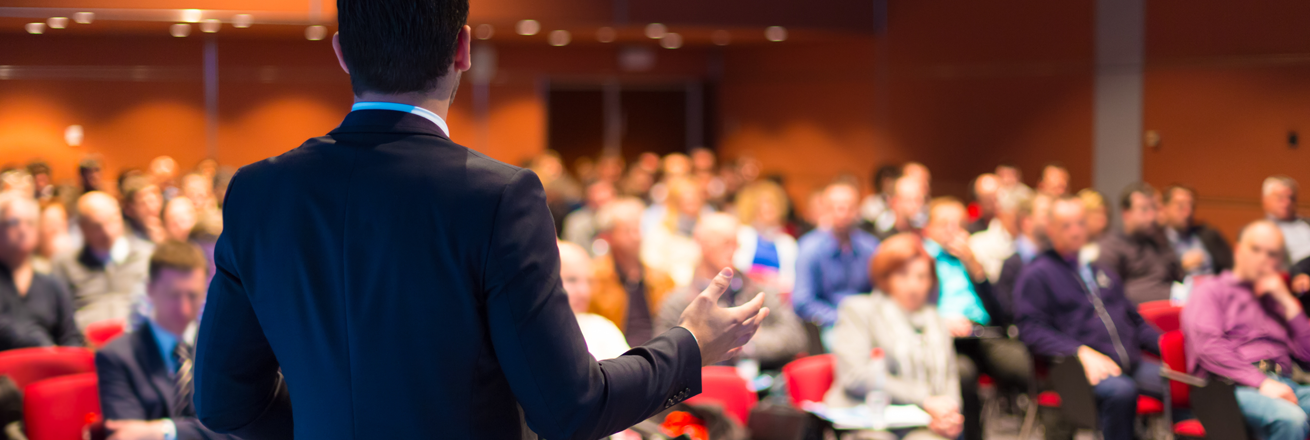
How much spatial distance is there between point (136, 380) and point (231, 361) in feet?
7.78

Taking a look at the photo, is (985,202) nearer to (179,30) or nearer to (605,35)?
(605,35)

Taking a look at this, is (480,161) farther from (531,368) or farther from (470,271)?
(531,368)

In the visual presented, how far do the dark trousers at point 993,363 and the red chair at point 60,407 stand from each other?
12.0ft

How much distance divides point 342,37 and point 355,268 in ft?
0.90

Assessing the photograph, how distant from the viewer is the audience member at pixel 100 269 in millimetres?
5191

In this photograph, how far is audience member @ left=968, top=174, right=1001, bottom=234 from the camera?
7.60m

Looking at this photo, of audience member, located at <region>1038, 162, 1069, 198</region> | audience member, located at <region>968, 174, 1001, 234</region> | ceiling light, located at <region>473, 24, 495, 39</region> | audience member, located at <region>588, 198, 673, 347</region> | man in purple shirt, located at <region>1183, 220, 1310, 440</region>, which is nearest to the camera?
man in purple shirt, located at <region>1183, 220, 1310, 440</region>

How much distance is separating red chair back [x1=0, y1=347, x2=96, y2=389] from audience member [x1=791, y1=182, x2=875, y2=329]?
369 centimetres

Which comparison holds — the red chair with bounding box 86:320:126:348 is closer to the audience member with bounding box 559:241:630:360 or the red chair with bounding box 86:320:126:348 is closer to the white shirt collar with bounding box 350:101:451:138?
the audience member with bounding box 559:241:630:360

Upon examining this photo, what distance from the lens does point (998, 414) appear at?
617cm

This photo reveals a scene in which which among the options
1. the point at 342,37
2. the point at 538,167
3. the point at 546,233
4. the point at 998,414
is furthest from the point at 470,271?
the point at 538,167

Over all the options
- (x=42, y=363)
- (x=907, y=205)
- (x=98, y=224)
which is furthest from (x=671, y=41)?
(x=42, y=363)

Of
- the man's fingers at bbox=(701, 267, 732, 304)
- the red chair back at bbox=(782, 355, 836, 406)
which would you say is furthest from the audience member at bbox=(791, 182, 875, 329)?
the man's fingers at bbox=(701, 267, 732, 304)

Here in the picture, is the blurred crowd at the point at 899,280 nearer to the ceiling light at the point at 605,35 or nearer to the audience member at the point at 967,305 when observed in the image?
the audience member at the point at 967,305
